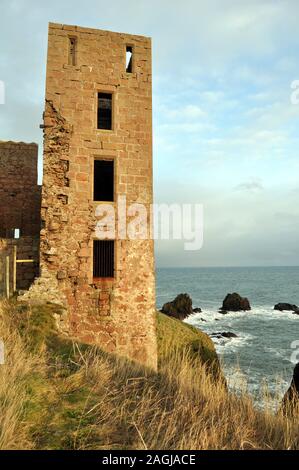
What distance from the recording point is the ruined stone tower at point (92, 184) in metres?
10.4

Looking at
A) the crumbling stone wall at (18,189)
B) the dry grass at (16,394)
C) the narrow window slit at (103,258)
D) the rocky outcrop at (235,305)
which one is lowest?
the rocky outcrop at (235,305)

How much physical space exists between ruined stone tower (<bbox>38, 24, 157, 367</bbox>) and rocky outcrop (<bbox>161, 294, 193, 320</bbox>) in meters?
31.3

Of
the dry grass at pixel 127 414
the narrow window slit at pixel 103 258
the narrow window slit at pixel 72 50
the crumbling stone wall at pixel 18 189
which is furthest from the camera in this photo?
the crumbling stone wall at pixel 18 189

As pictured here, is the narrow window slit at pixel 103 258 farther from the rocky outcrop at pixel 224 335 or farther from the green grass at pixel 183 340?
the rocky outcrop at pixel 224 335

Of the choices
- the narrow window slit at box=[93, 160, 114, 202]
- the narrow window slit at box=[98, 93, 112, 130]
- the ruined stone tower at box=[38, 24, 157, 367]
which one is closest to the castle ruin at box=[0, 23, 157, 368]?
the ruined stone tower at box=[38, 24, 157, 367]

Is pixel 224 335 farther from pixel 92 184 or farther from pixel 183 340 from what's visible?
pixel 92 184

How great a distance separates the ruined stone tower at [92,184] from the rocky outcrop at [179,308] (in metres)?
31.3

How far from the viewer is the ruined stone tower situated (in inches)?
408

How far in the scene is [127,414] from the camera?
393 centimetres

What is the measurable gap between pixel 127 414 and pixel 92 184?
26.6 ft

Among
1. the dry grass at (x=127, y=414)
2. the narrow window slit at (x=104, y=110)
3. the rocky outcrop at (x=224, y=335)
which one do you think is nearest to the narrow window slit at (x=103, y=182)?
the narrow window slit at (x=104, y=110)

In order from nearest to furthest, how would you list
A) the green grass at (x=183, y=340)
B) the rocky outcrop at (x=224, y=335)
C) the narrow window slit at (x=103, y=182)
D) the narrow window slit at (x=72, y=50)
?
the narrow window slit at (x=72, y=50)
the green grass at (x=183, y=340)
the narrow window slit at (x=103, y=182)
the rocky outcrop at (x=224, y=335)

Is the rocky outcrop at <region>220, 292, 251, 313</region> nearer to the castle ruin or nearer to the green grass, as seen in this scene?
the green grass
